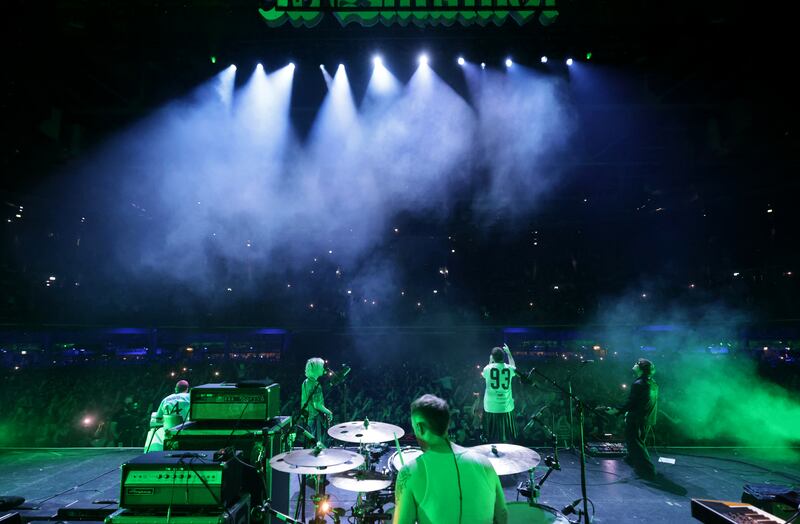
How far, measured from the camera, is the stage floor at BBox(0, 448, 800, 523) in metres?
4.59

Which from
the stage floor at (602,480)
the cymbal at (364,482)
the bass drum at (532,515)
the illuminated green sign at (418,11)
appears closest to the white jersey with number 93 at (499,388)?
the stage floor at (602,480)

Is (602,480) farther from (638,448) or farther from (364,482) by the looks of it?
(364,482)

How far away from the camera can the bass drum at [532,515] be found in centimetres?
271

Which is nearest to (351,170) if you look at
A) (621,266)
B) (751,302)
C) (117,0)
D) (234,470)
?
(117,0)

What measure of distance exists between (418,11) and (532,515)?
4.93 m

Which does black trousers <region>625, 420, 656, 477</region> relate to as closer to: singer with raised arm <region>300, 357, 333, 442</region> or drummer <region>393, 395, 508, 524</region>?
singer with raised arm <region>300, 357, 333, 442</region>

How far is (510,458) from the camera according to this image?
332 centimetres

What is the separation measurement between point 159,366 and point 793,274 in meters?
18.8

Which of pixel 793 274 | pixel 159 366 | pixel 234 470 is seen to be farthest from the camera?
pixel 793 274

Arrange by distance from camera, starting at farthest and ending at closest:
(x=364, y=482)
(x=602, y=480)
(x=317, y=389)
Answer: (x=602, y=480) < (x=317, y=389) < (x=364, y=482)

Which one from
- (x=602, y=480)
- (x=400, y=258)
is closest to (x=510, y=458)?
(x=602, y=480)

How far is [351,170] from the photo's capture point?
9219 millimetres

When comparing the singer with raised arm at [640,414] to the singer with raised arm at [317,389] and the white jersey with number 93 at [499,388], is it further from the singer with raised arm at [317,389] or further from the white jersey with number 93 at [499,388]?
the singer with raised arm at [317,389]

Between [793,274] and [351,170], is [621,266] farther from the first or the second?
[351,170]
